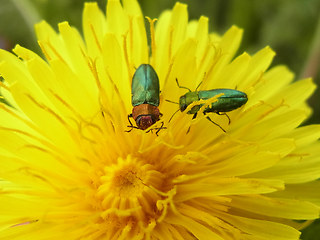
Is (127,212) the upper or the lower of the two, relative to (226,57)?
lower

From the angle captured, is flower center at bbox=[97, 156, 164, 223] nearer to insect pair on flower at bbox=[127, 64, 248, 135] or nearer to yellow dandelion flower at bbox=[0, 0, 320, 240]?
yellow dandelion flower at bbox=[0, 0, 320, 240]

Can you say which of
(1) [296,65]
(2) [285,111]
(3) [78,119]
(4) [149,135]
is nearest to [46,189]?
(3) [78,119]

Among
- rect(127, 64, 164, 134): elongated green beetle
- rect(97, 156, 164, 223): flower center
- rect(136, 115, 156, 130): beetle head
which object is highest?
rect(127, 64, 164, 134): elongated green beetle

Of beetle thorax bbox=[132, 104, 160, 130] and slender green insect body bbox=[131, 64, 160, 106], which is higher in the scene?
slender green insect body bbox=[131, 64, 160, 106]

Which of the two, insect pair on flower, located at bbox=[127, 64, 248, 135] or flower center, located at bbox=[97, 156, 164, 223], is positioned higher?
insect pair on flower, located at bbox=[127, 64, 248, 135]

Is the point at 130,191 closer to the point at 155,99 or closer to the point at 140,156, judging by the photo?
the point at 140,156

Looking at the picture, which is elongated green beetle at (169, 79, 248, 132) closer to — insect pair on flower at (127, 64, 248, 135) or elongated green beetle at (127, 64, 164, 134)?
insect pair on flower at (127, 64, 248, 135)

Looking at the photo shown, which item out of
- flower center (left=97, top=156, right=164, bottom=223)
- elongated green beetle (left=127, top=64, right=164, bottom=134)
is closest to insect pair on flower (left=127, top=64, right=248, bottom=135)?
elongated green beetle (left=127, top=64, right=164, bottom=134)

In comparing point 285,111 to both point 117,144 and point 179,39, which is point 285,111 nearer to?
point 179,39
